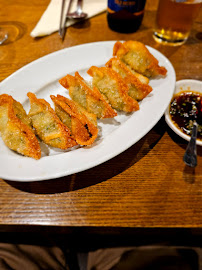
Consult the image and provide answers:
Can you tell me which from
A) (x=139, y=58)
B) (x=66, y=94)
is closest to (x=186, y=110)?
(x=139, y=58)

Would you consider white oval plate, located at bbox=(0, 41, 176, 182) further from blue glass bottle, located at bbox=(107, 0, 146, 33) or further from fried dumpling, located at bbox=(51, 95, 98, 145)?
blue glass bottle, located at bbox=(107, 0, 146, 33)

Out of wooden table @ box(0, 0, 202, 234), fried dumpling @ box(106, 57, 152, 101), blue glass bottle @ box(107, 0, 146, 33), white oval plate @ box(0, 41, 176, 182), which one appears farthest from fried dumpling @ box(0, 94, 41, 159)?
blue glass bottle @ box(107, 0, 146, 33)

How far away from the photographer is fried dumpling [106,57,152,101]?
1547mm

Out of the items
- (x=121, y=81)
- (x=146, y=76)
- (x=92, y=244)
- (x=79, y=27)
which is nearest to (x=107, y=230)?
(x=92, y=244)

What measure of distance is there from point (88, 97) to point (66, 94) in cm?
27

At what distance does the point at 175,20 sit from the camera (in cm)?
199

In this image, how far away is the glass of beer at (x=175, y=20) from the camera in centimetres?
186

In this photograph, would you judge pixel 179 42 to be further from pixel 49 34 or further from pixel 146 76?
pixel 49 34

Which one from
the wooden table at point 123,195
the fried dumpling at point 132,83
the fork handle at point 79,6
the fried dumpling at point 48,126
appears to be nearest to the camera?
the wooden table at point 123,195

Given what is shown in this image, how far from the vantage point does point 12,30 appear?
229 centimetres

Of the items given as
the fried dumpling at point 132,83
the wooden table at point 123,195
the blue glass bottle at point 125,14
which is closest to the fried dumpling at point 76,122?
the wooden table at point 123,195

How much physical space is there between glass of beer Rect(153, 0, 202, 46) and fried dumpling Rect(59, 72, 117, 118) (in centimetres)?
103

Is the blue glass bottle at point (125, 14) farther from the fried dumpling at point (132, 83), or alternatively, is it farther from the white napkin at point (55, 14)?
the fried dumpling at point (132, 83)

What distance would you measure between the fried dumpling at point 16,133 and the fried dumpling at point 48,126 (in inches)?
2.5
